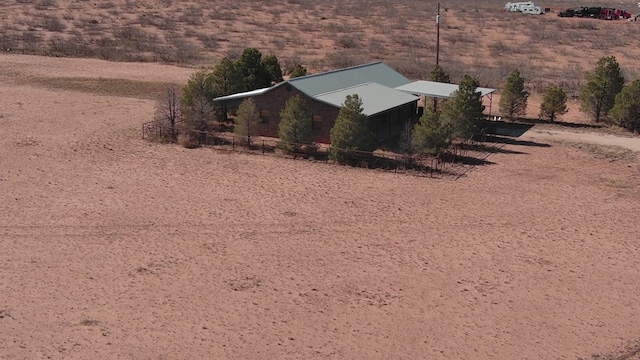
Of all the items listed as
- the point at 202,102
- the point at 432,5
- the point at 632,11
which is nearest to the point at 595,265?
the point at 202,102

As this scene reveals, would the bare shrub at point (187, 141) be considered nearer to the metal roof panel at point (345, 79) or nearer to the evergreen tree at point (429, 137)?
the metal roof panel at point (345, 79)

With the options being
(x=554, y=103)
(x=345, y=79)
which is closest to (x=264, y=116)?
(x=345, y=79)

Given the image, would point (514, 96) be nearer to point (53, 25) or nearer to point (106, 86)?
point (106, 86)

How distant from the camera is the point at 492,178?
3550 cm

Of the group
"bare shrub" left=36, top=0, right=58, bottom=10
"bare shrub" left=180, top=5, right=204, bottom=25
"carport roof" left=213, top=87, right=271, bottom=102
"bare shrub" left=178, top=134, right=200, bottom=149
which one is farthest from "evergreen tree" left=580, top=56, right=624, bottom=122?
"bare shrub" left=36, top=0, right=58, bottom=10

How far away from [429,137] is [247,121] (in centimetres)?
925

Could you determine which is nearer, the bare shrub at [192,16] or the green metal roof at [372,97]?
the green metal roof at [372,97]

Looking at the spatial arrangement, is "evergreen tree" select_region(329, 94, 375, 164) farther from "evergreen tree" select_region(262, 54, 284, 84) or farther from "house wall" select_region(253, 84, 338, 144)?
"evergreen tree" select_region(262, 54, 284, 84)

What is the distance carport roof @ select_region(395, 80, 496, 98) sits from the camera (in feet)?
143

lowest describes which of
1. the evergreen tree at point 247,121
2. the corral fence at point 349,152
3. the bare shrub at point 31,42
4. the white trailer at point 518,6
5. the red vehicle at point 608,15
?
the corral fence at point 349,152

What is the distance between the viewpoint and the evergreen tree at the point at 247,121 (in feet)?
131

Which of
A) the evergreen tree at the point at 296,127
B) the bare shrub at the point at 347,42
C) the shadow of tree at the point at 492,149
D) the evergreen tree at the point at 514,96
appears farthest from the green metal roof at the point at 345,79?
the bare shrub at the point at 347,42

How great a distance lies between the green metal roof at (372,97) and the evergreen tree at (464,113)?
2.72 meters

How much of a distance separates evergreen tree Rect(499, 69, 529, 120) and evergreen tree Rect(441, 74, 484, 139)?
263 inches
